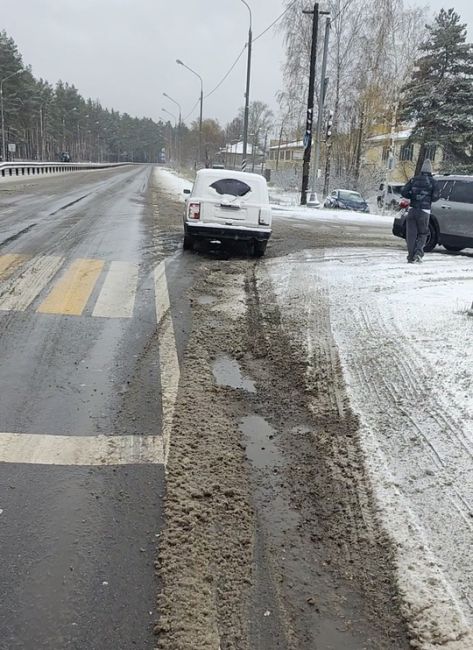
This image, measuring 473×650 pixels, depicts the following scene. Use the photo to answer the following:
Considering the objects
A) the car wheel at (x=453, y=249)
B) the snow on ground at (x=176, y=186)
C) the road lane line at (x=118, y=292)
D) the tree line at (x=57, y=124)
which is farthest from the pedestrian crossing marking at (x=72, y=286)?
the tree line at (x=57, y=124)

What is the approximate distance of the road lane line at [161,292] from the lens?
22.2 ft

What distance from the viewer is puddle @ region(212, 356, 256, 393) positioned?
4.83 m

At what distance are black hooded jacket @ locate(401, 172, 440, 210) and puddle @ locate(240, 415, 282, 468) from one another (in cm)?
736

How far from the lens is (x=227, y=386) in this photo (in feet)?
15.7

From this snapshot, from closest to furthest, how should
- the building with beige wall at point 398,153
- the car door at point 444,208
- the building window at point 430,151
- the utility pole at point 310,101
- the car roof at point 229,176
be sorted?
1. the car roof at point 229,176
2. the car door at point 444,208
3. the utility pole at point 310,101
4. the building window at point 430,151
5. the building with beige wall at point 398,153

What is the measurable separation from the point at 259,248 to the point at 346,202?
69.3ft

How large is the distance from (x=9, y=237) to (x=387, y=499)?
34.7 feet

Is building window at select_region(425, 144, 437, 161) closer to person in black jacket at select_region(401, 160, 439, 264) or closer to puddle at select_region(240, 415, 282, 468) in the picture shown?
person in black jacket at select_region(401, 160, 439, 264)

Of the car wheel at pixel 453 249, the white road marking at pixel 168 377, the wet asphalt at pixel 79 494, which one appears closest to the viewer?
the wet asphalt at pixel 79 494

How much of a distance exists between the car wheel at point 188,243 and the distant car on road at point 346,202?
65.7 ft

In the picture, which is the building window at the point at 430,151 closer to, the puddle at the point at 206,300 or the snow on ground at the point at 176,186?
the snow on ground at the point at 176,186

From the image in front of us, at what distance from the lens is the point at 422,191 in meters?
10.2

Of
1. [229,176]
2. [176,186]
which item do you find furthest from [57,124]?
[229,176]

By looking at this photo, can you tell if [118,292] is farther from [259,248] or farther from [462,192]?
[462,192]
